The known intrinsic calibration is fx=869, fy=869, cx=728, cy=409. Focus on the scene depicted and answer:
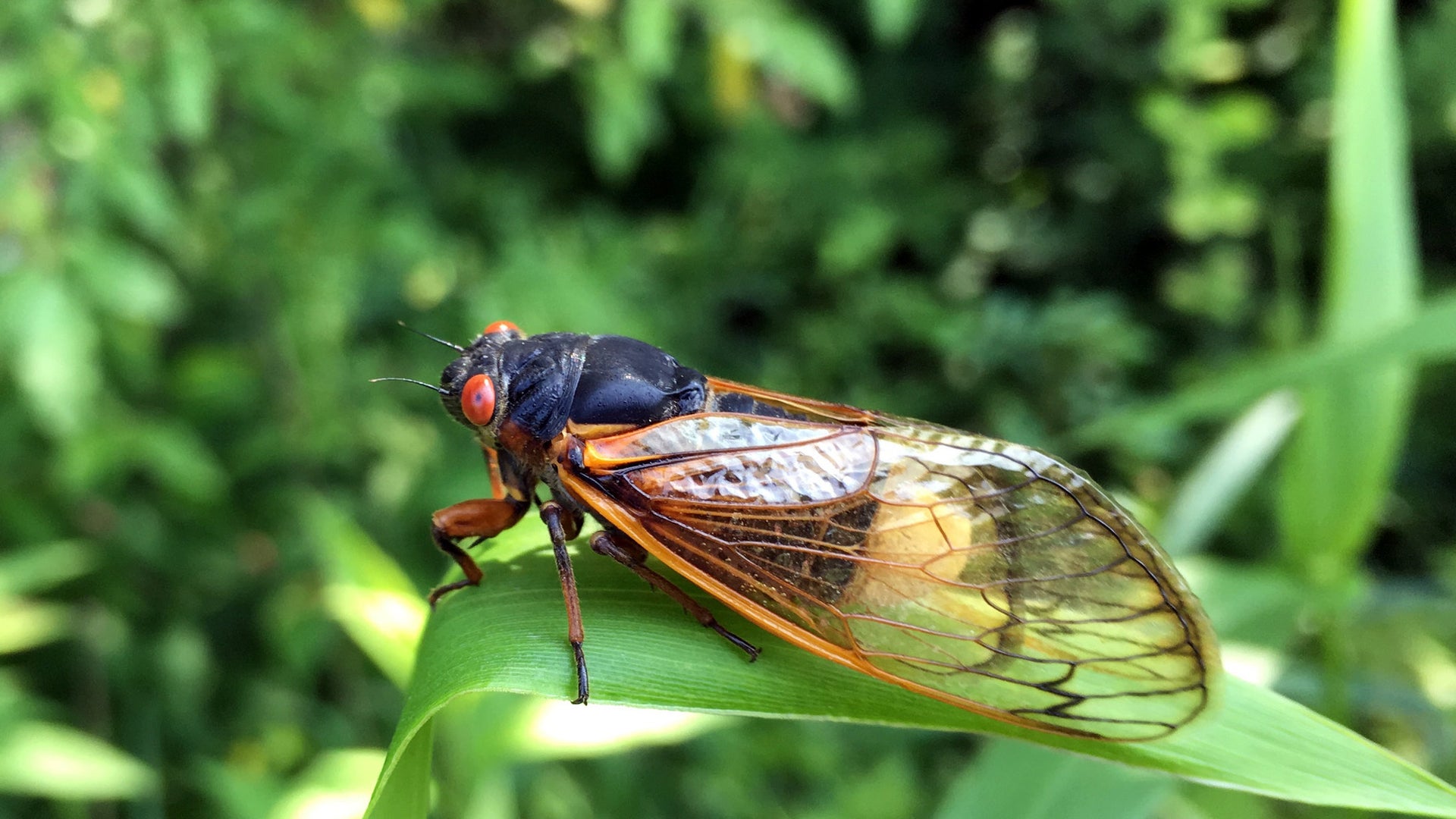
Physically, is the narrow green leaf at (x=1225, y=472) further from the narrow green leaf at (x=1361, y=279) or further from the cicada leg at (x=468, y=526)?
the cicada leg at (x=468, y=526)

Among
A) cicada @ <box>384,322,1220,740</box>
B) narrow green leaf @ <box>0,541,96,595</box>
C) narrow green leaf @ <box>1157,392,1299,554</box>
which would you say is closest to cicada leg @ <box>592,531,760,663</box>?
cicada @ <box>384,322,1220,740</box>

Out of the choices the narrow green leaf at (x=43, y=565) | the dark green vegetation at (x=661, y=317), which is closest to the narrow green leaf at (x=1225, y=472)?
the dark green vegetation at (x=661, y=317)

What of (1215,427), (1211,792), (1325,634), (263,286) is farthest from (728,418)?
(1215,427)

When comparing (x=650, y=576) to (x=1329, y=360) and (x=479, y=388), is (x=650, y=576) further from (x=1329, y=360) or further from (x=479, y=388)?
(x=1329, y=360)

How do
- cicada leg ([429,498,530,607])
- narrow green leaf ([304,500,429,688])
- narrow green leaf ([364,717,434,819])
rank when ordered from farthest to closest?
1. narrow green leaf ([304,500,429,688])
2. cicada leg ([429,498,530,607])
3. narrow green leaf ([364,717,434,819])

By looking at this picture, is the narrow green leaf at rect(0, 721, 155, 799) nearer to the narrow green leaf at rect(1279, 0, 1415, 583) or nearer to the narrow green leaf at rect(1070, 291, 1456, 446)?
the narrow green leaf at rect(1070, 291, 1456, 446)

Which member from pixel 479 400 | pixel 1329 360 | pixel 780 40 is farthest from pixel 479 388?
pixel 780 40
